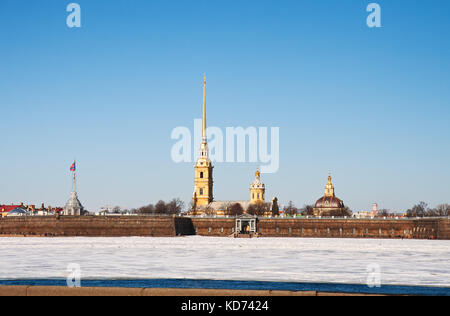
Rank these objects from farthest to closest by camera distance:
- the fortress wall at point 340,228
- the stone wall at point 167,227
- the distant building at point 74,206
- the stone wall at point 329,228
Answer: the distant building at point 74,206 → the fortress wall at point 340,228 → the stone wall at point 329,228 → the stone wall at point 167,227

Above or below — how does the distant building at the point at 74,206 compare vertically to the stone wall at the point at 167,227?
above

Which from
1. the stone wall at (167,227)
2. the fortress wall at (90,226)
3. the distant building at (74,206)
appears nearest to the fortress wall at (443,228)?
the stone wall at (167,227)

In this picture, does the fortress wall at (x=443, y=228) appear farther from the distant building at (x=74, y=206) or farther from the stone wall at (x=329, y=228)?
the distant building at (x=74, y=206)

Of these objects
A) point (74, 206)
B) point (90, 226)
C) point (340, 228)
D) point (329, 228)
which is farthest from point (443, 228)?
point (74, 206)

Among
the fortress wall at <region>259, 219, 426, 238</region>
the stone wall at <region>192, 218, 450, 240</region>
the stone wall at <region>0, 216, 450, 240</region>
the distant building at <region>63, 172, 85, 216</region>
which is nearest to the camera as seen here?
the stone wall at <region>0, 216, 450, 240</region>

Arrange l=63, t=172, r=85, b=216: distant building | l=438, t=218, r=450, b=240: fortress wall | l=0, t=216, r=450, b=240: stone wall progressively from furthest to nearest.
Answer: l=63, t=172, r=85, b=216: distant building, l=0, t=216, r=450, b=240: stone wall, l=438, t=218, r=450, b=240: fortress wall

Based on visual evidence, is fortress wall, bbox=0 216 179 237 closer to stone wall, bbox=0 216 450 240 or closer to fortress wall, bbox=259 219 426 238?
stone wall, bbox=0 216 450 240

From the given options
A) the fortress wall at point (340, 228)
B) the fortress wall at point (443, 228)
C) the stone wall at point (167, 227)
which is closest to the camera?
the fortress wall at point (443, 228)

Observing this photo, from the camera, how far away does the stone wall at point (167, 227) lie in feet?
Answer: 390

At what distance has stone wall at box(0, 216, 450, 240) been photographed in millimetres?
118812

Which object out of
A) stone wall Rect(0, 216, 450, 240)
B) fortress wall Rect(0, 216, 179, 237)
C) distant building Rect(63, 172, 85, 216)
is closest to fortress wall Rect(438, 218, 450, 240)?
stone wall Rect(0, 216, 450, 240)

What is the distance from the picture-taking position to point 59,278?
28.9m

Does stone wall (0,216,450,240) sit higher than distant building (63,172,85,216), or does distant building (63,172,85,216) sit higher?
distant building (63,172,85,216)
